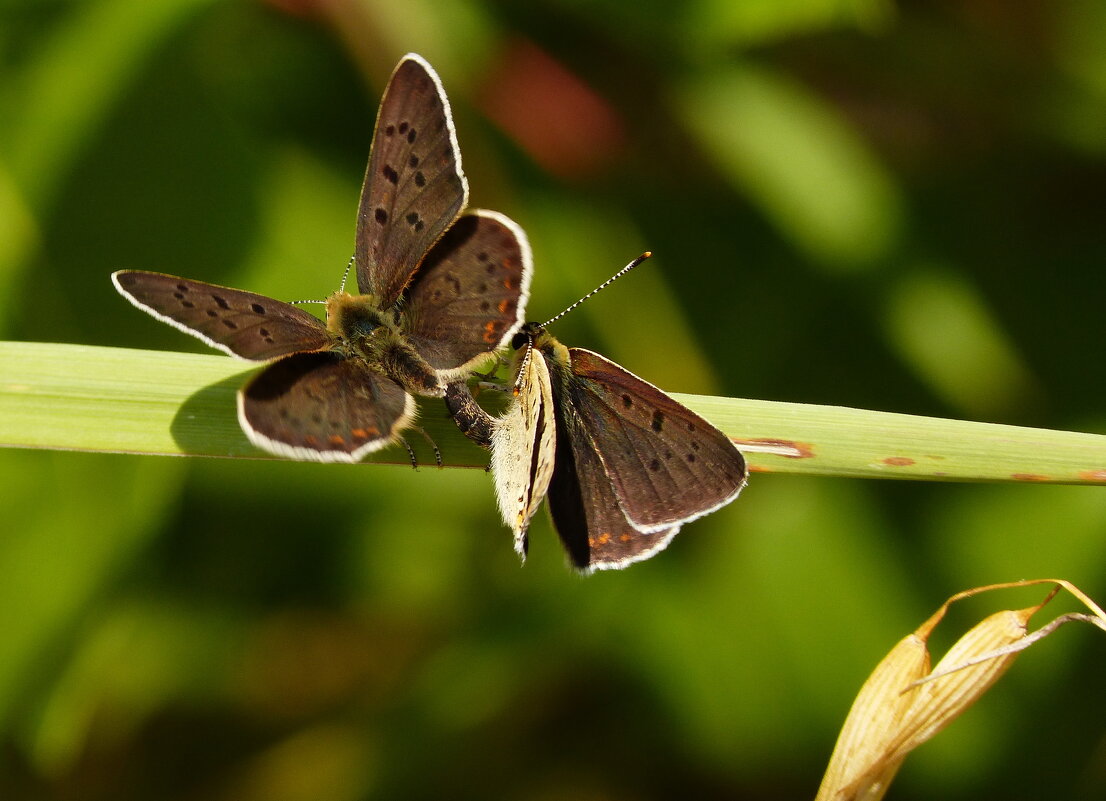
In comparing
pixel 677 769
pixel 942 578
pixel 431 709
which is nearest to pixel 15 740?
pixel 431 709

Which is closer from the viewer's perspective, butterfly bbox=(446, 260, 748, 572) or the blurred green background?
butterfly bbox=(446, 260, 748, 572)

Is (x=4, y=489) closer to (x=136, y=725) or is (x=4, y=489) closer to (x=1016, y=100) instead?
(x=136, y=725)

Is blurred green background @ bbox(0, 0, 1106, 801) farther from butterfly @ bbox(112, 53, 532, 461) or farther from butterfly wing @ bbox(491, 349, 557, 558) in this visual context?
butterfly wing @ bbox(491, 349, 557, 558)

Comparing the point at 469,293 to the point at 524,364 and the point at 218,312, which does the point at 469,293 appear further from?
the point at 218,312

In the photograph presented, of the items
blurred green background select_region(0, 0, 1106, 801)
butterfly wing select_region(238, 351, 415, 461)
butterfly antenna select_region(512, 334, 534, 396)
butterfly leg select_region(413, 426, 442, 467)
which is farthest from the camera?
blurred green background select_region(0, 0, 1106, 801)

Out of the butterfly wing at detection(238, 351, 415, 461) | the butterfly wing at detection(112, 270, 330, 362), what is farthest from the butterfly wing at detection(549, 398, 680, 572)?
the butterfly wing at detection(112, 270, 330, 362)

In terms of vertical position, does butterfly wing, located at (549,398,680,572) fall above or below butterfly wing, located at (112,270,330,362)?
below

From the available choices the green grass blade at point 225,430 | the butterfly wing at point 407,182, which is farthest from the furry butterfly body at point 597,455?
the butterfly wing at point 407,182
